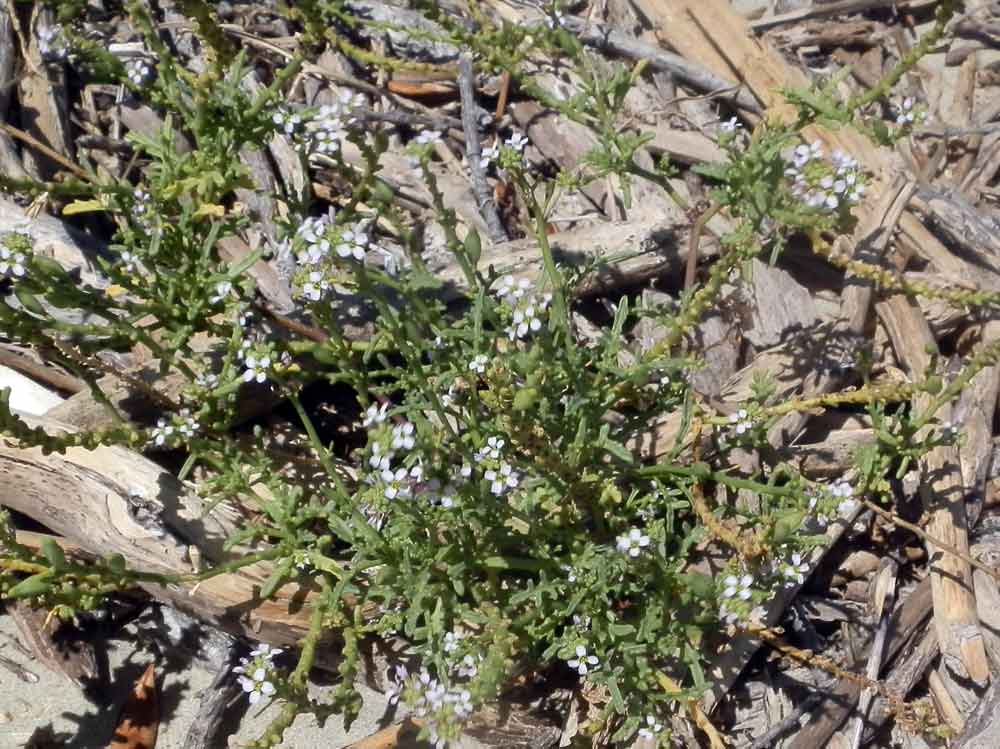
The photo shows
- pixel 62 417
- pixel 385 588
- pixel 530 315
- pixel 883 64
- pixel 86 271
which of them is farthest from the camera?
pixel 883 64

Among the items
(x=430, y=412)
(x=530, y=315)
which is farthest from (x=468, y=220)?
(x=530, y=315)

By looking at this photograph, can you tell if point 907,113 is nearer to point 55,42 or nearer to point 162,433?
point 162,433

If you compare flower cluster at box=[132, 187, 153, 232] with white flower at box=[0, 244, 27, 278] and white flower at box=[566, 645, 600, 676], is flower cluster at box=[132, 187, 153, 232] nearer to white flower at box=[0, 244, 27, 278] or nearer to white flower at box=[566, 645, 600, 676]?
white flower at box=[0, 244, 27, 278]

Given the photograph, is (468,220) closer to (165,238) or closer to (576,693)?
(165,238)

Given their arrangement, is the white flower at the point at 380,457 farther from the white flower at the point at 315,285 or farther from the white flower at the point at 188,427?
the white flower at the point at 188,427

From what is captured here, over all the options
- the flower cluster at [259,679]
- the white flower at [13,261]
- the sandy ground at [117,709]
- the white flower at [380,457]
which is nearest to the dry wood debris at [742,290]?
the sandy ground at [117,709]

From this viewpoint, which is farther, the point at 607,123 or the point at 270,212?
the point at 270,212

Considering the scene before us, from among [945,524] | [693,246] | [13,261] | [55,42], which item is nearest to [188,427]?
[13,261]
